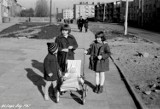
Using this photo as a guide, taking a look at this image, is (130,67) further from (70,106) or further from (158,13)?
(158,13)

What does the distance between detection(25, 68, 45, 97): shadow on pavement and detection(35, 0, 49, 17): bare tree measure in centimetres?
9778

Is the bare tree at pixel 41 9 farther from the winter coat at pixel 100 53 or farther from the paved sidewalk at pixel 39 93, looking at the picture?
the winter coat at pixel 100 53

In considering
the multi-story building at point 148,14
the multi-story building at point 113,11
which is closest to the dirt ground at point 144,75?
the multi-story building at point 148,14

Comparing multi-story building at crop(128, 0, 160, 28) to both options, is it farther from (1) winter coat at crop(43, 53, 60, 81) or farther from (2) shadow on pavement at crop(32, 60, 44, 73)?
(1) winter coat at crop(43, 53, 60, 81)

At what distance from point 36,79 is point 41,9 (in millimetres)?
101561

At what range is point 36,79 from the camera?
24.8ft

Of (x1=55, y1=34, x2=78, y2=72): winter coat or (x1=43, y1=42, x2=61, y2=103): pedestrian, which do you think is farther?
(x1=55, y1=34, x2=78, y2=72): winter coat

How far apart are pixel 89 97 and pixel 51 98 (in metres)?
0.86

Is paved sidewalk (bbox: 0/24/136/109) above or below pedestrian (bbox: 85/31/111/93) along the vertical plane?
below

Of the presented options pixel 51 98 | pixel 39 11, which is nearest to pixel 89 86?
pixel 51 98

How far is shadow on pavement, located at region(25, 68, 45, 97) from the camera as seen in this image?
6.93 metres

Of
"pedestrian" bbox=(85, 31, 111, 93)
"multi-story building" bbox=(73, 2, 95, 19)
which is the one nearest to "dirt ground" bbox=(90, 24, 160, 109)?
"pedestrian" bbox=(85, 31, 111, 93)

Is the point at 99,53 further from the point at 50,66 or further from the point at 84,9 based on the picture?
the point at 84,9

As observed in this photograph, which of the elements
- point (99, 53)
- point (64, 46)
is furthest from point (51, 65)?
point (99, 53)
